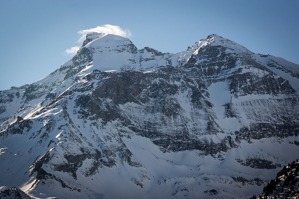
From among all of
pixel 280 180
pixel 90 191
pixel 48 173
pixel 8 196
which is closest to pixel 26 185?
pixel 48 173

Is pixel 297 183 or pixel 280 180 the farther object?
pixel 280 180

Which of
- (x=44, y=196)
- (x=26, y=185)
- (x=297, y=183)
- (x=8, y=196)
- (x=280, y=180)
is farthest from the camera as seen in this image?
(x=26, y=185)

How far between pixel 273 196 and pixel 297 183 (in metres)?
4.40

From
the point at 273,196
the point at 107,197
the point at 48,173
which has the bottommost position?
the point at 107,197

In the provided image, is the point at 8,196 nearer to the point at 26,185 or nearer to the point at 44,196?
the point at 44,196

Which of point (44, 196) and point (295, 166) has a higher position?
point (295, 166)

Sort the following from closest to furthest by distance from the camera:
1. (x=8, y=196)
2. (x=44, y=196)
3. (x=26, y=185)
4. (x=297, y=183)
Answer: (x=297, y=183), (x=8, y=196), (x=44, y=196), (x=26, y=185)

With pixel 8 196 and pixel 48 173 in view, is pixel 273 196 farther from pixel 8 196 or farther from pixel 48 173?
pixel 48 173

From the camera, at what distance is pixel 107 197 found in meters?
195

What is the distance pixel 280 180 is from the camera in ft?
236

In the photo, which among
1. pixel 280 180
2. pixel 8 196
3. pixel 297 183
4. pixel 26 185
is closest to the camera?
pixel 297 183

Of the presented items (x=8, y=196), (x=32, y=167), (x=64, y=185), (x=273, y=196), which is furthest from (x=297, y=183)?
(x=32, y=167)

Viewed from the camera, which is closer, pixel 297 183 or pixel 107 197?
pixel 297 183

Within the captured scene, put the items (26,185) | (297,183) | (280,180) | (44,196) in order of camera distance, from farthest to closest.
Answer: (26,185) < (44,196) < (280,180) < (297,183)
